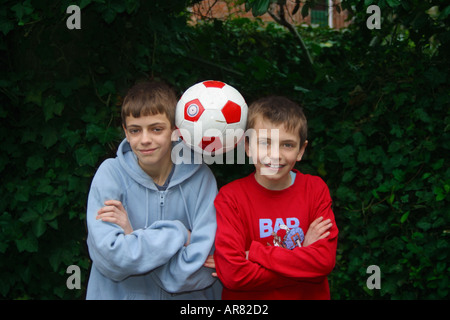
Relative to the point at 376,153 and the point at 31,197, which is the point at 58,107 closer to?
the point at 31,197

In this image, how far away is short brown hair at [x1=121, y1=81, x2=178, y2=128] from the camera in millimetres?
2428

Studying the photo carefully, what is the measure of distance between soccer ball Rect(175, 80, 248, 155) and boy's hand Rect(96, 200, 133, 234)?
0.50 meters

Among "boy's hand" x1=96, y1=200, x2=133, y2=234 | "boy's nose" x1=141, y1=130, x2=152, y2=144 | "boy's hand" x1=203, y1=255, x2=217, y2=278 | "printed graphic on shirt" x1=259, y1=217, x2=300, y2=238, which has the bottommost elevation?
Result: "boy's hand" x1=203, y1=255, x2=217, y2=278

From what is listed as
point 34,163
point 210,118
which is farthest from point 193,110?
point 34,163

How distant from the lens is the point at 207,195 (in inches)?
101

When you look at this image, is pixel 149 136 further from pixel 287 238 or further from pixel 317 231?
pixel 317 231

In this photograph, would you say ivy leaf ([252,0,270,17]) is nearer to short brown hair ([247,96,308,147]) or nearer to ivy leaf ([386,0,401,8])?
short brown hair ([247,96,308,147])

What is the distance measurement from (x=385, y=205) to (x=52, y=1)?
2753 millimetres

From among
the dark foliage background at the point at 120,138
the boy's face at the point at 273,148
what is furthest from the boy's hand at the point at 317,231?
the dark foliage background at the point at 120,138

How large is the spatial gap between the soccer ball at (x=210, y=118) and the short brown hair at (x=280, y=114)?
0.08 meters

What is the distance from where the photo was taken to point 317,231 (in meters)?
2.39

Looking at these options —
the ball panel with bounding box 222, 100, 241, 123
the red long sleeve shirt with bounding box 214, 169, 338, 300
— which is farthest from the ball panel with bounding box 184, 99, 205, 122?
the red long sleeve shirt with bounding box 214, 169, 338, 300

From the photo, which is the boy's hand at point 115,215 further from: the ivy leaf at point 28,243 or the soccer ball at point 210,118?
the ivy leaf at point 28,243
